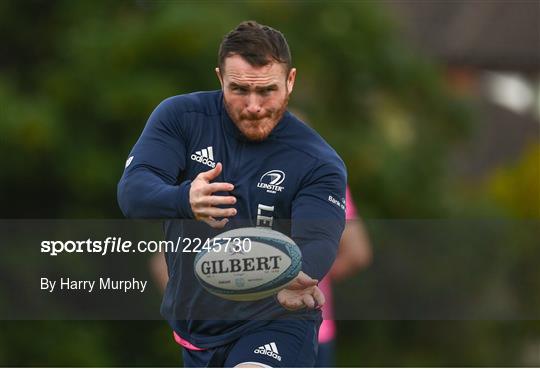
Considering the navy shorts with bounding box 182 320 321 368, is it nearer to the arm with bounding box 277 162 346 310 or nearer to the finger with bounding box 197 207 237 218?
the arm with bounding box 277 162 346 310

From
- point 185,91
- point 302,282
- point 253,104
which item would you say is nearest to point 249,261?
point 302,282

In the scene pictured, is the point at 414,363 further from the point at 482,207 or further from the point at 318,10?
the point at 318,10

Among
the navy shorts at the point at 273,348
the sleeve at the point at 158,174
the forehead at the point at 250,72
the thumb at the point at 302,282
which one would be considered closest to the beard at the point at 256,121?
the forehead at the point at 250,72

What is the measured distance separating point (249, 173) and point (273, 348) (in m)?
0.65

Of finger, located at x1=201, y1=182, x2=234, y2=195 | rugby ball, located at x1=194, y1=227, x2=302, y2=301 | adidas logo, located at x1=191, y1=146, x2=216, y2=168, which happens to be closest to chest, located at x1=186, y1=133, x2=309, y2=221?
adidas logo, located at x1=191, y1=146, x2=216, y2=168

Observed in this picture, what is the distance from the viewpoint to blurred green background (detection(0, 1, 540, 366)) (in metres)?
10.8

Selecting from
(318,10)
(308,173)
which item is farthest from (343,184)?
(318,10)

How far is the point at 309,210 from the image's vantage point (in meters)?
4.49

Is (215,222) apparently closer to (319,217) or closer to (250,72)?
(319,217)

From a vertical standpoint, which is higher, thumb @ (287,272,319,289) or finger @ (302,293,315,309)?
thumb @ (287,272,319,289)

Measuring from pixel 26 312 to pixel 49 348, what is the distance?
0.47m

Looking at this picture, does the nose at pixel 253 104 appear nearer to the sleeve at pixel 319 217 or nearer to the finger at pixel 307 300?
the sleeve at pixel 319 217

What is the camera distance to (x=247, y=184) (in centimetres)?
456

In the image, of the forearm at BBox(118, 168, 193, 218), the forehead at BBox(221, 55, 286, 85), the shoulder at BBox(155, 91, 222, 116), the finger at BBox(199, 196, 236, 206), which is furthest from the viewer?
the shoulder at BBox(155, 91, 222, 116)
